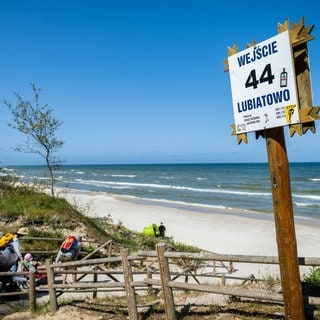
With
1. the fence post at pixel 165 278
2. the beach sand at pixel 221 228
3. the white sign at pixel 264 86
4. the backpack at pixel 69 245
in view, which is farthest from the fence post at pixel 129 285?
the beach sand at pixel 221 228

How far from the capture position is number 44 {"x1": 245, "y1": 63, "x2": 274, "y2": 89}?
13.1 feet

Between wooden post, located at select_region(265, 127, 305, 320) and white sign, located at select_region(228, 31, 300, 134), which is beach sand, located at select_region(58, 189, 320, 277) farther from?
white sign, located at select_region(228, 31, 300, 134)

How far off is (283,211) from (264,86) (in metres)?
1.44

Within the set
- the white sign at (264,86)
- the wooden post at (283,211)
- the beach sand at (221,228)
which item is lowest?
the beach sand at (221,228)

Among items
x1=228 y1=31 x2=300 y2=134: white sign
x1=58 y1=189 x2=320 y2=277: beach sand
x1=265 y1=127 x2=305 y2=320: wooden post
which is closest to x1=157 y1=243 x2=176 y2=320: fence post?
x1=265 y1=127 x2=305 y2=320: wooden post

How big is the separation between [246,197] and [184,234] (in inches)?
820

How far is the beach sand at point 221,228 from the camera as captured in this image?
2039 cm

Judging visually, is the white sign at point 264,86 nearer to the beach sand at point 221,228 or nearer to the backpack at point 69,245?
the backpack at point 69,245

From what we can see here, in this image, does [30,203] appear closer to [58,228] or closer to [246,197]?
[58,228]

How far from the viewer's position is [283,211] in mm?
4152

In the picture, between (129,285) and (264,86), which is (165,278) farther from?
(264,86)

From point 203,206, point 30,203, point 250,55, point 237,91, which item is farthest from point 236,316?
point 203,206

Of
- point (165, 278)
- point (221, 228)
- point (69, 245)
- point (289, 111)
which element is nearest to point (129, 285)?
point (165, 278)

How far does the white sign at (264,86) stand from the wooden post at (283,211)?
9.2 inches
